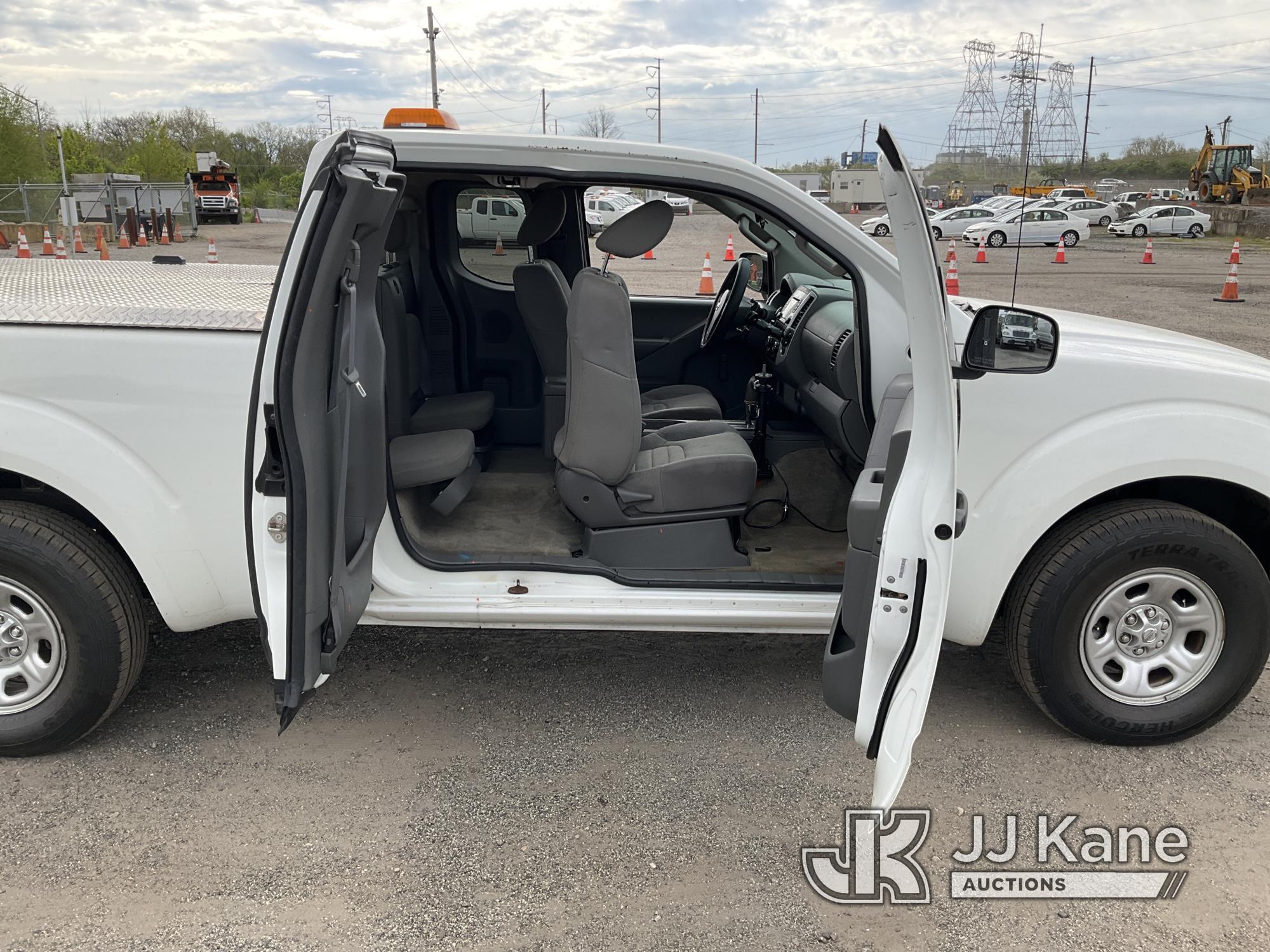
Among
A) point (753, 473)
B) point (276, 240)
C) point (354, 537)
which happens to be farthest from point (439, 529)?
point (276, 240)

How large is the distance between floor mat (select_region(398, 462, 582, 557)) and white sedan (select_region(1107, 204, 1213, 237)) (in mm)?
33427

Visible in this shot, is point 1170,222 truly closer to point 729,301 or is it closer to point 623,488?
point 729,301

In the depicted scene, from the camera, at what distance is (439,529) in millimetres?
3566

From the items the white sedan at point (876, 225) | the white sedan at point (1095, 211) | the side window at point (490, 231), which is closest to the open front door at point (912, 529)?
the side window at point (490, 231)

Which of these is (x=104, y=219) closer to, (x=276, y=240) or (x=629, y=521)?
(x=276, y=240)

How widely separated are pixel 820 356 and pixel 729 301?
0.96m

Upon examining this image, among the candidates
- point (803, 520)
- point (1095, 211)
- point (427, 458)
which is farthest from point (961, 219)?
point (427, 458)

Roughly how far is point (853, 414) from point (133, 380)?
224 centimetres

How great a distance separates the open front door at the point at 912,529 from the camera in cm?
208

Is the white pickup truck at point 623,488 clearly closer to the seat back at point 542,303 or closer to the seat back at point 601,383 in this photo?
the seat back at point 601,383

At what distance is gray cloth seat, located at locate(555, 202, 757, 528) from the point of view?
123 inches

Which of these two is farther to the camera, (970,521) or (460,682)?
(460,682)

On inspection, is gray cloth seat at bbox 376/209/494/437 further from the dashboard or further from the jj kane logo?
the jj kane logo

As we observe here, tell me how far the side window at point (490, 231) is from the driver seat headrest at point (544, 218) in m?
0.34
